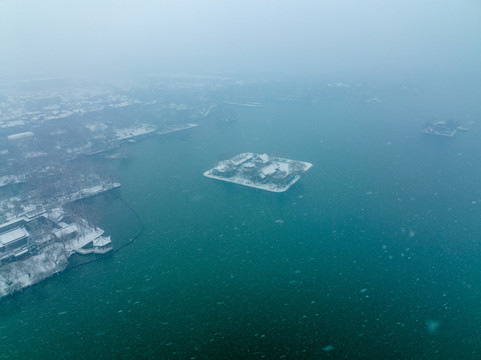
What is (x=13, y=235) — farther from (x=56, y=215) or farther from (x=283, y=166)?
(x=283, y=166)

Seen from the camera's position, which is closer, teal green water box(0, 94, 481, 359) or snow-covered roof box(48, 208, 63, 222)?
teal green water box(0, 94, 481, 359)

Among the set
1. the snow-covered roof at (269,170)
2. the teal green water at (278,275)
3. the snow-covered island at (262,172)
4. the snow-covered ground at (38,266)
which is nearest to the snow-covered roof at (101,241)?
the snow-covered ground at (38,266)

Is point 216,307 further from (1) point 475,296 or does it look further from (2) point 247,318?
(1) point 475,296

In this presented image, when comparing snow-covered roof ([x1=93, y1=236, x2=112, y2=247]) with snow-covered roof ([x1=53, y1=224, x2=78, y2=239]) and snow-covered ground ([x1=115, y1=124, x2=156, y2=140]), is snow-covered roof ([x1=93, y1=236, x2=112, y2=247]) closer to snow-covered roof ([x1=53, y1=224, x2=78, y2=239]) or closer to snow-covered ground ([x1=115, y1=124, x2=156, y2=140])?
snow-covered roof ([x1=53, y1=224, x2=78, y2=239])

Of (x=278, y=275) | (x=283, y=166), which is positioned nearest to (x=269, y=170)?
(x=283, y=166)

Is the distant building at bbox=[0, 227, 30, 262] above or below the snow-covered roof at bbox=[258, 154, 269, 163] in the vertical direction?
below

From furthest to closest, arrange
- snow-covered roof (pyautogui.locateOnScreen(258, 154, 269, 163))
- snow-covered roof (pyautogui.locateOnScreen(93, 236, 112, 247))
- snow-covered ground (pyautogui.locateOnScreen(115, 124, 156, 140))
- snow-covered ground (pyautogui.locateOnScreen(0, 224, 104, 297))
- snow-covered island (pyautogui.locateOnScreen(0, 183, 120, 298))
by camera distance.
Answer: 1. snow-covered ground (pyautogui.locateOnScreen(115, 124, 156, 140))
2. snow-covered roof (pyautogui.locateOnScreen(258, 154, 269, 163))
3. snow-covered roof (pyautogui.locateOnScreen(93, 236, 112, 247))
4. snow-covered island (pyautogui.locateOnScreen(0, 183, 120, 298))
5. snow-covered ground (pyautogui.locateOnScreen(0, 224, 104, 297))

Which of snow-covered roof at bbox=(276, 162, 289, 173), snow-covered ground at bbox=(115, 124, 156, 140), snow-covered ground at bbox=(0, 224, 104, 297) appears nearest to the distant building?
snow-covered ground at bbox=(0, 224, 104, 297)

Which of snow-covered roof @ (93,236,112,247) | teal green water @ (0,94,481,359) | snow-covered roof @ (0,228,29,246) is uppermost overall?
snow-covered roof @ (0,228,29,246)
